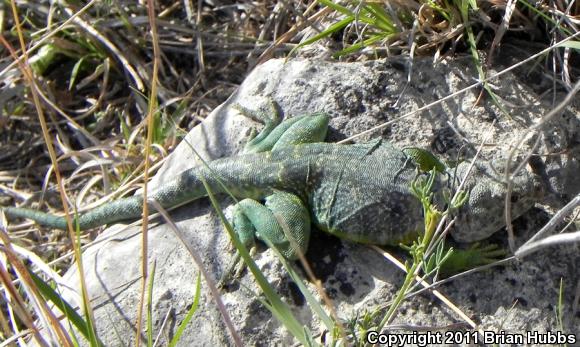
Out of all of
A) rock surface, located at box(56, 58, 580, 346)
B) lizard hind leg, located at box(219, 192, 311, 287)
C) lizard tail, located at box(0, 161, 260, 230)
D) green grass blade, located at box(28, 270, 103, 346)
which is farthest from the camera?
lizard tail, located at box(0, 161, 260, 230)

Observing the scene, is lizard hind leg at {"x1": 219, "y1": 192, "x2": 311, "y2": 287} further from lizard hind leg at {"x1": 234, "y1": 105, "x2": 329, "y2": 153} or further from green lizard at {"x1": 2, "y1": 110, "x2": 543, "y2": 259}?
lizard hind leg at {"x1": 234, "y1": 105, "x2": 329, "y2": 153}

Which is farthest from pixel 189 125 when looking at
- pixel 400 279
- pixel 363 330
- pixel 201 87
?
pixel 363 330

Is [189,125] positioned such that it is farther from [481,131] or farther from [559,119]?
[559,119]

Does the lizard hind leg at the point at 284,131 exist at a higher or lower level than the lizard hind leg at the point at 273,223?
higher

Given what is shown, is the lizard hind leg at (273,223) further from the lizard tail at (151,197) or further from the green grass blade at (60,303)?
the green grass blade at (60,303)

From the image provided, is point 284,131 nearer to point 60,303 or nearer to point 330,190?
point 330,190

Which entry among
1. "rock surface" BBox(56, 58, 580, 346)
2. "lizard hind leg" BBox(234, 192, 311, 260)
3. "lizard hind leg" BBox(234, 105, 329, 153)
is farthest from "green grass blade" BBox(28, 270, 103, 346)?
"lizard hind leg" BBox(234, 105, 329, 153)

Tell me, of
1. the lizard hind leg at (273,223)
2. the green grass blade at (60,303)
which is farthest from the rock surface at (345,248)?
the green grass blade at (60,303)
